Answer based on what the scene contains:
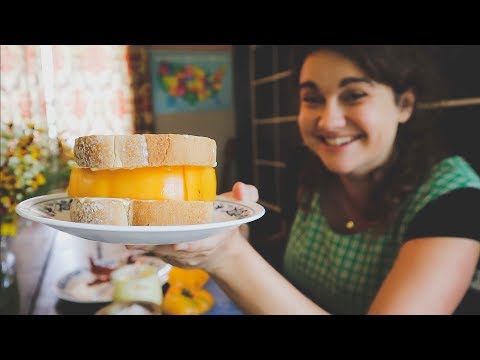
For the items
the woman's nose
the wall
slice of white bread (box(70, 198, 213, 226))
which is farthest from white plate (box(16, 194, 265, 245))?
the wall

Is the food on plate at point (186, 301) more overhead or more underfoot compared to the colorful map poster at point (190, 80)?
more underfoot

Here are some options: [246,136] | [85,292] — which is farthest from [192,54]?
[85,292]

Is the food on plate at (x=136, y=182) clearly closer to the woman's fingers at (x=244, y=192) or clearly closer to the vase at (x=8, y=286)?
the woman's fingers at (x=244, y=192)

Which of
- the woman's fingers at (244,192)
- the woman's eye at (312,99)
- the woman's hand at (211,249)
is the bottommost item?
the woman's hand at (211,249)

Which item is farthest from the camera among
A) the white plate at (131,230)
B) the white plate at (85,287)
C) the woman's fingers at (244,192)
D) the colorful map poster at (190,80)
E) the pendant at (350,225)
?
the colorful map poster at (190,80)

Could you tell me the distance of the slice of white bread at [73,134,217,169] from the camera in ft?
1.18

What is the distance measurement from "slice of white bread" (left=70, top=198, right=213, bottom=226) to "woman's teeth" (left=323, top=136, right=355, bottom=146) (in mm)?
637

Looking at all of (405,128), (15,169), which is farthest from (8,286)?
(405,128)

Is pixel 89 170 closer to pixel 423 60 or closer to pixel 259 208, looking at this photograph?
pixel 259 208

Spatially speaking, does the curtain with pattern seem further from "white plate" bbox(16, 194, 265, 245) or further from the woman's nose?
"white plate" bbox(16, 194, 265, 245)

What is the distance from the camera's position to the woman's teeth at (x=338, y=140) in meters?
0.94

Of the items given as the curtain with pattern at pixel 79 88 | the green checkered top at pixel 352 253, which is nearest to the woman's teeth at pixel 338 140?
the green checkered top at pixel 352 253

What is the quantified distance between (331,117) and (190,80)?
2444mm

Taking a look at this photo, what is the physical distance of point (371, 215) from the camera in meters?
1.06
